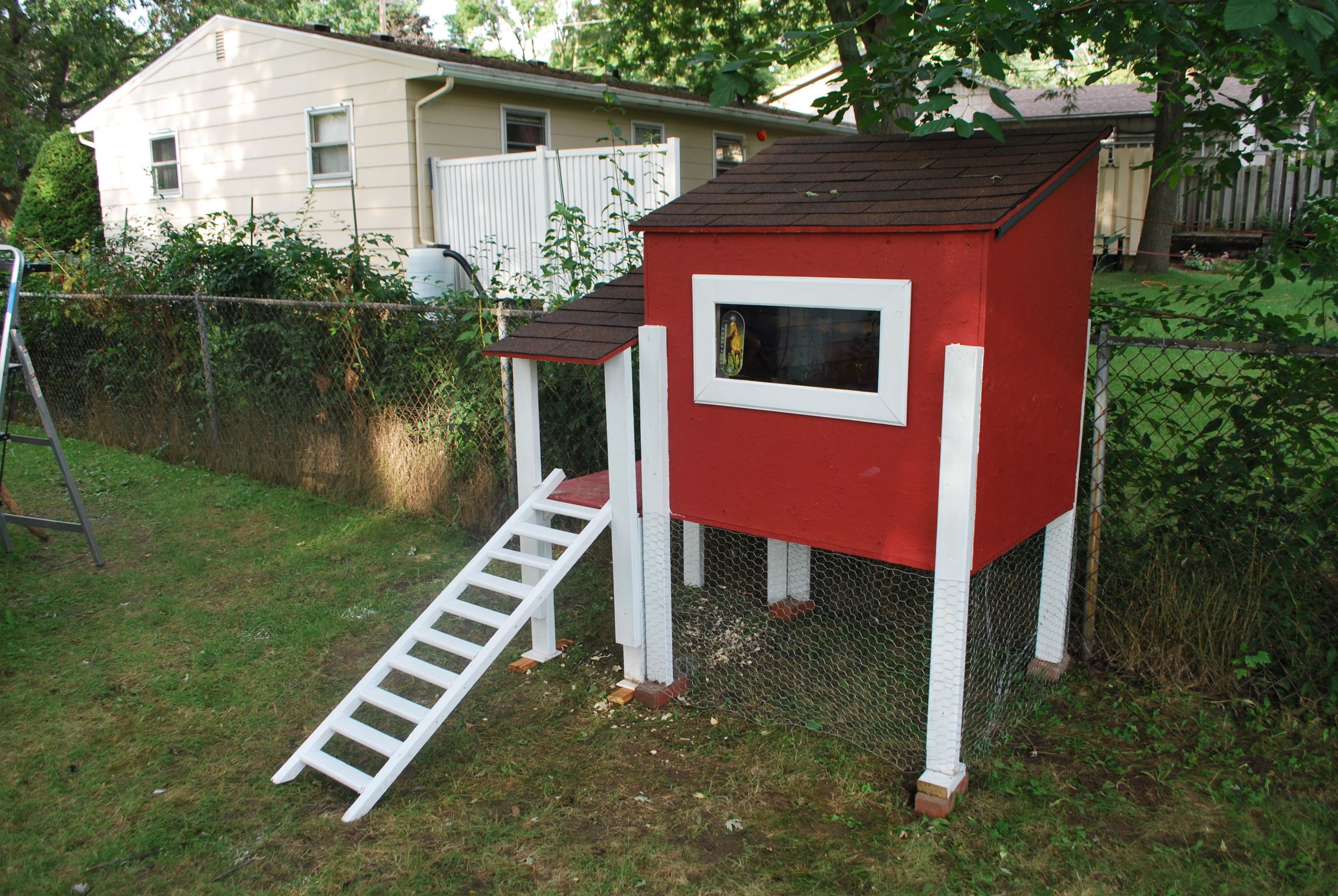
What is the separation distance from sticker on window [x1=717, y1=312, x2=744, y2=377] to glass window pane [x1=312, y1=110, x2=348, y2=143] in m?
9.31

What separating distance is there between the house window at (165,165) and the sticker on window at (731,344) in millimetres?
12576

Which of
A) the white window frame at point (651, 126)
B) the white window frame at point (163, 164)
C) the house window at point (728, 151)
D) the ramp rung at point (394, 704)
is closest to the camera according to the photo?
the ramp rung at point (394, 704)

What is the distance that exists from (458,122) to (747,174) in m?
8.18

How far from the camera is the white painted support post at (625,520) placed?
3719 millimetres

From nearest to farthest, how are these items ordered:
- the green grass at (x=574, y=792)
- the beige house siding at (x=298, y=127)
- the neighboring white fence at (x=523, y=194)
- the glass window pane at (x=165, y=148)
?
the green grass at (x=574, y=792) → the neighboring white fence at (x=523, y=194) → the beige house siding at (x=298, y=127) → the glass window pane at (x=165, y=148)

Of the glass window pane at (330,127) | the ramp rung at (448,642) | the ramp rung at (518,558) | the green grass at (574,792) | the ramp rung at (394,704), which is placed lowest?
the green grass at (574,792)

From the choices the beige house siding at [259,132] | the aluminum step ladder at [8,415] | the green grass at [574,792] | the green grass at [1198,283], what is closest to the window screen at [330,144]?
the beige house siding at [259,132]

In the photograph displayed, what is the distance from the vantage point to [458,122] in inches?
434

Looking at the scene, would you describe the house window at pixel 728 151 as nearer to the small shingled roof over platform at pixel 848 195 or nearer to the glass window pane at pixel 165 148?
the glass window pane at pixel 165 148

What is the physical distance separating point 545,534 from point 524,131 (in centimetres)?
908

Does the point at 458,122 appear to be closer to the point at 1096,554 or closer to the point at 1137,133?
the point at 1096,554

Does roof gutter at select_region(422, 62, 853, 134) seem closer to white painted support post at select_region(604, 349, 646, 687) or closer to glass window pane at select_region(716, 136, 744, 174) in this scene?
glass window pane at select_region(716, 136, 744, 174)

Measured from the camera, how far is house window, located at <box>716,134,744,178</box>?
1466 cm

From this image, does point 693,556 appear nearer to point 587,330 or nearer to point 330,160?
point 587,330
